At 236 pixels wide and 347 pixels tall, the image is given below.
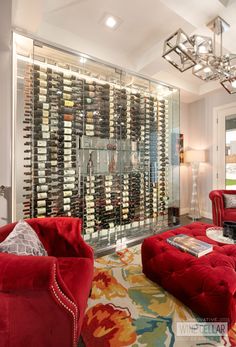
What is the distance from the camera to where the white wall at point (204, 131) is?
4.08 metres

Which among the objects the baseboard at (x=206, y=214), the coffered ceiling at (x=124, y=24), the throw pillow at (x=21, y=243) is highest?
the coffered ceiling at (x=124, y=24)

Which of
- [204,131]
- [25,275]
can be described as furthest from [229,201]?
[25,275]

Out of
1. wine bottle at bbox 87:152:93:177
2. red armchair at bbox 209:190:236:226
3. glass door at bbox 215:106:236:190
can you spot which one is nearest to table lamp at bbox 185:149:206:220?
glass door at bbox 215:106:236:190

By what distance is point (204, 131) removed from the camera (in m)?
4.25

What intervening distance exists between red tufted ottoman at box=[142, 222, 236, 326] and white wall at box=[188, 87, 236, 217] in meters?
2.58

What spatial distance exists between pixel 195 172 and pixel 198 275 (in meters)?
3.16

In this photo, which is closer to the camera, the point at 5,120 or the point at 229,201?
the point at 5,120

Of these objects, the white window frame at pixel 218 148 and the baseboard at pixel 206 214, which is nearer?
the white window frame at pixel 218 148

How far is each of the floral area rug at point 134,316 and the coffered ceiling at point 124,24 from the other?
8.50 ft

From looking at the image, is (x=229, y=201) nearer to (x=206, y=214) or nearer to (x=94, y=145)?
(x=206, y=214)

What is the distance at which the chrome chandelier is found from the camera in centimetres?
190

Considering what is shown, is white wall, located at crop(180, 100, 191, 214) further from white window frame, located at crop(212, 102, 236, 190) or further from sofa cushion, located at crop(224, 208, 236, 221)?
sofa cushion, located at crop(224, 208, 236, 221)

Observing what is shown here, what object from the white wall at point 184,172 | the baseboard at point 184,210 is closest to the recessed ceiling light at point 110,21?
the white wall at point 184,172

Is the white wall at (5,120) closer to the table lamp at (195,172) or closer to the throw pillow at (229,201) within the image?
the throw pillow at (229,201)
